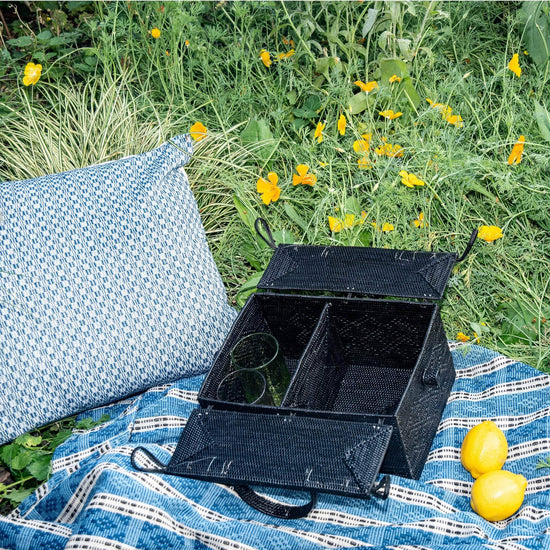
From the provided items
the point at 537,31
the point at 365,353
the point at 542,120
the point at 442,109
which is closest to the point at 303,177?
the point at 442,109

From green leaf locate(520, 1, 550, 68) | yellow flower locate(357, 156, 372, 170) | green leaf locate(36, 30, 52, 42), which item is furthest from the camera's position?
green leaf locate(36, 30, 52, 42)

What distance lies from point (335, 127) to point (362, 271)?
0.75 meters

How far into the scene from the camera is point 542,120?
2018 mm

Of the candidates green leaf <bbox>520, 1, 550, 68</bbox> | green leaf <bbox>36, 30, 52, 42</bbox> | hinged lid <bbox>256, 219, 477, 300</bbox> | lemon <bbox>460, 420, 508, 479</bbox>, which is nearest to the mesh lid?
hinged lid <bbox>256, 219, 477, 300</bbox>

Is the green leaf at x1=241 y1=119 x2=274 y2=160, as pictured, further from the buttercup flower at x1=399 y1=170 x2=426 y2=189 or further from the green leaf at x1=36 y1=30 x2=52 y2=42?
the green leaf at x1=36 y1=30 x2=52 y2=42

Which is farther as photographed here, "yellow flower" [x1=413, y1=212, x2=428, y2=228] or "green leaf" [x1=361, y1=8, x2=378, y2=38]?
"green leaf" [x1=361, y1=8, x2=378, y2=38]

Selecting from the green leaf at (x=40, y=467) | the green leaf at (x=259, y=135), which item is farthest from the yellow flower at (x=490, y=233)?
the green leaf at (x=40, y=467)

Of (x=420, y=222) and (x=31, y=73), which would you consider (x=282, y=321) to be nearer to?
(x=420, y=222)

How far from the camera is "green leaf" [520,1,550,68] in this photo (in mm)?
2107

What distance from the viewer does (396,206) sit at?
1980mm

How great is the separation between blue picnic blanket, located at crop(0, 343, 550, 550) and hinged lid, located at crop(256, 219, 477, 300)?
265 mm

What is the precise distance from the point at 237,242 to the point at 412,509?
1.01 m

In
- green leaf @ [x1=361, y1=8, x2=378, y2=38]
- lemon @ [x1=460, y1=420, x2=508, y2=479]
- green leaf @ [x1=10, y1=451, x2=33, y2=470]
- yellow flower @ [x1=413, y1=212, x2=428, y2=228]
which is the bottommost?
lemon @ [x1=460, y1=420, x2=508, y2=479]

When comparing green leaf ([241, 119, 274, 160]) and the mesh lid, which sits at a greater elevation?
green leaf ([241, 119, 274, 160])
